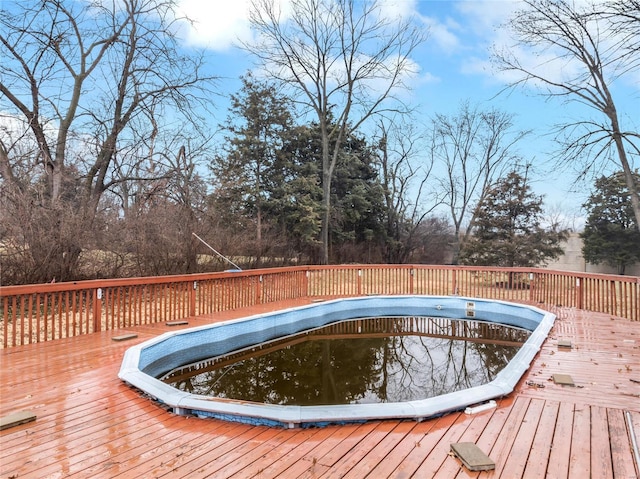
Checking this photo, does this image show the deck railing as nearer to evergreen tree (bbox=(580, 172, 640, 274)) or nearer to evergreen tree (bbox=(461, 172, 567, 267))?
evergreen tree (bbox=(461, 172, 567, 267))

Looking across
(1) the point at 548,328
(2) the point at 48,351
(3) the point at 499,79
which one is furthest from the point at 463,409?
(3) the point at 499,79

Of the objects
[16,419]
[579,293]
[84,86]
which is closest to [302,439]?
[16,419]

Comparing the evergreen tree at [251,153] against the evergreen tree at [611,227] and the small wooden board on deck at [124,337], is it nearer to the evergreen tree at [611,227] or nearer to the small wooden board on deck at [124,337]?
the small wooden board on deck at [124,337]

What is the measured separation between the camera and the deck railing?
555cm

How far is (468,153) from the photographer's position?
19188 mm

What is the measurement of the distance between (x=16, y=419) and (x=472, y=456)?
2.94m

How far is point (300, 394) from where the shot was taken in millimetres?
4195

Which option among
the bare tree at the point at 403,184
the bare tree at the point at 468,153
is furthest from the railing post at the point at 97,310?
the bare tree at the point at 468,153

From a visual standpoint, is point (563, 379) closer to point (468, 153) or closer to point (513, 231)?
point (513, 231)

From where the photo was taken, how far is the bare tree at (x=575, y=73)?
1026cm

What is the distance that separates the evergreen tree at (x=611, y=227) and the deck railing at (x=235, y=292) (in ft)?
33.8

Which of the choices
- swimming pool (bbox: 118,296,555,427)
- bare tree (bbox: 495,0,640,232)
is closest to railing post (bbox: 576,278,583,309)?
swimming pool (bbox: 118,296,555,427)

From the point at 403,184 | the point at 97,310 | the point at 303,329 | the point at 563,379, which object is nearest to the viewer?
the point at 563,379

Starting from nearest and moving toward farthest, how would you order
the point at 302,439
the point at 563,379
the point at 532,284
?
1. the point at 302,439
2. the point at 563,379
3. the point at 532,284
